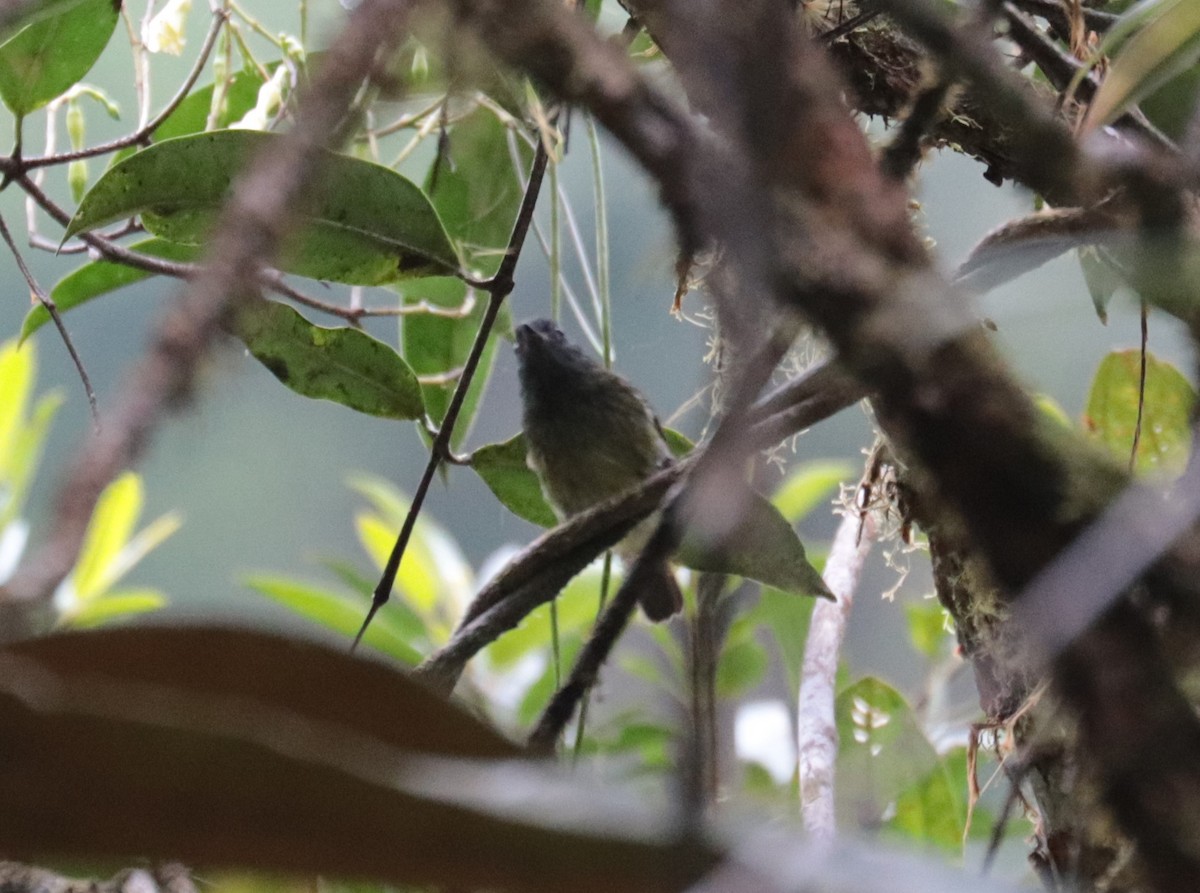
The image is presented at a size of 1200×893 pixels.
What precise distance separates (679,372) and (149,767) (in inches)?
80.7

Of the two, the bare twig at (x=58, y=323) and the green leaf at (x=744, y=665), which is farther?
the green leaf at (x=744, y=665)

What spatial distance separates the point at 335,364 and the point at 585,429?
692 millimetres

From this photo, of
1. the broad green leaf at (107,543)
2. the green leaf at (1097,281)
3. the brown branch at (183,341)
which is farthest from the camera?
the broad green leaf at (107,543)

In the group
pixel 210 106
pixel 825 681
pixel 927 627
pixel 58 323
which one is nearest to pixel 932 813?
pixel 825 681

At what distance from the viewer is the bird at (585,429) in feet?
5.86

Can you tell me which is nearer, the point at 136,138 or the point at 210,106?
the point at 136,138

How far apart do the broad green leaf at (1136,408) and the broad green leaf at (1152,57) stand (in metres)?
0.76

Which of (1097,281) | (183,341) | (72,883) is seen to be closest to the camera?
(183,341)

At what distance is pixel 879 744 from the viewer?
160cm

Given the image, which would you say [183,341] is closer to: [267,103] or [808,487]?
[267,103]

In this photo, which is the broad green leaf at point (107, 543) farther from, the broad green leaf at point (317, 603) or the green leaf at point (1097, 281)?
the green leaf at point (1097, 281)

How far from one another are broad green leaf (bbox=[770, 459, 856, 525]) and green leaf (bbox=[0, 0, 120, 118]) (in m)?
1.58

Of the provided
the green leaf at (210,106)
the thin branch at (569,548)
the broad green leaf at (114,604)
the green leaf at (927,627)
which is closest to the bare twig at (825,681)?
the thin branch at (569,548)

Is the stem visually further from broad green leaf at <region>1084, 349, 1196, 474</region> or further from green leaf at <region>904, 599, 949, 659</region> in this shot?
green leaf at <region>904, 599, 949, 659</region>
